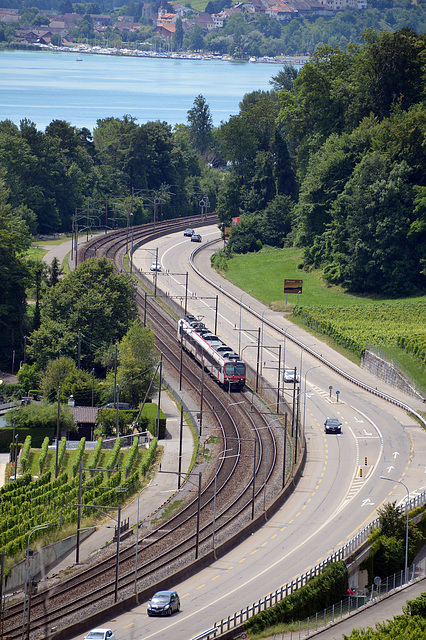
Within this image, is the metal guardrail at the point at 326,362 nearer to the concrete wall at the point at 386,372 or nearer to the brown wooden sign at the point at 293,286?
the concrete wall at the point at 386,372

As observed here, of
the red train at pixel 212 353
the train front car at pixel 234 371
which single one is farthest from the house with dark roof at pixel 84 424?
the train front car at pixel 234 371

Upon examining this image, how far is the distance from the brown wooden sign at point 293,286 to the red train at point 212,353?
1704 centimetres

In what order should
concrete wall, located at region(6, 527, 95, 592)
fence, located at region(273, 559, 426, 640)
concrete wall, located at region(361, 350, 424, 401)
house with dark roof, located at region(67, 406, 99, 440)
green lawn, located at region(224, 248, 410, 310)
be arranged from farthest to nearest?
1. green lawn, located at region(224, 248, 410, 310)
2. concrete wall, located at region(361, 350, 424, 401)
3. house with dark roof, located at region(67, 406, 99, 440)
4. concrete wall, located at region(6, 527, 95, 592)
5. fence, located at region(273, 559, 426, 640)

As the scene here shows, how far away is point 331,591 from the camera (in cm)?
5931

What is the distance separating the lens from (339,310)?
123312 mm

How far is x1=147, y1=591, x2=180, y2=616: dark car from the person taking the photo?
56094 millimetres

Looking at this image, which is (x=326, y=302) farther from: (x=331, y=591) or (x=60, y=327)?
(x=331, y=591)

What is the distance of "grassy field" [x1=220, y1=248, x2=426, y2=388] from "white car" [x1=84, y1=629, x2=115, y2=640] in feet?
178

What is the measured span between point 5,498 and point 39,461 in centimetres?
928

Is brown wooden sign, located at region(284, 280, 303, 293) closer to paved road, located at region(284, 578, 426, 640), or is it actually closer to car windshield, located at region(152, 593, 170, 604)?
paved road, located at region(284, 578, 426, 640)

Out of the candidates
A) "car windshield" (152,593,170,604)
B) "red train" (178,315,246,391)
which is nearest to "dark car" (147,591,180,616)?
"car windshield" (152,593,170,604)

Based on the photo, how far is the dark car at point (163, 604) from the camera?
56094mm

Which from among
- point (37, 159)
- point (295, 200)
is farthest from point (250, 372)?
point (37, 159)

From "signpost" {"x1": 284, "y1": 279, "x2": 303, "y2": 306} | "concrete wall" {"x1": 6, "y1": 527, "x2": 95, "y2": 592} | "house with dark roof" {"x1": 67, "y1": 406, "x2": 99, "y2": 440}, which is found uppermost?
"signpost" {"x1": 284, "y1": 279, "x2": 303, "y2": 306}
